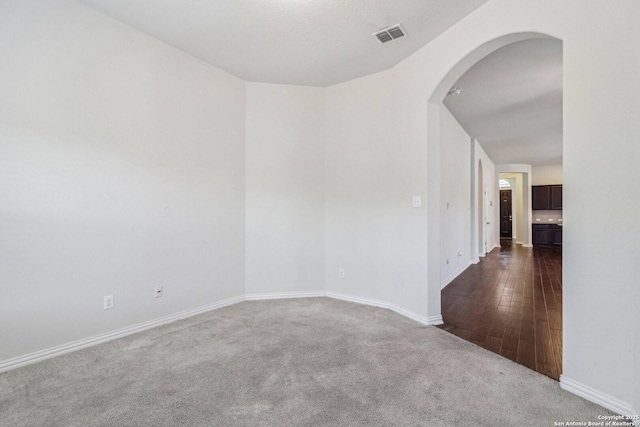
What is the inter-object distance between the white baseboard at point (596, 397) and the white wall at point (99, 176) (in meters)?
3.09

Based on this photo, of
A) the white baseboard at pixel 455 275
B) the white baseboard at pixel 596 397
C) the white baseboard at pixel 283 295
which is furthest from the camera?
the white baseboard at pixel 455 275

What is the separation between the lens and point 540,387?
1793 millimetres

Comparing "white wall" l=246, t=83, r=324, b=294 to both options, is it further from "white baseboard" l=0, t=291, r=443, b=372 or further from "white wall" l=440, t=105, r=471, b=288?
"white wall" l=440, t=105, r=471, b=288

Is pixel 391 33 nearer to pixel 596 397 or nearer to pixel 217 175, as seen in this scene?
pixel 217 175

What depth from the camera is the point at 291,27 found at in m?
2.51

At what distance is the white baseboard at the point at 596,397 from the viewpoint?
4.99ft

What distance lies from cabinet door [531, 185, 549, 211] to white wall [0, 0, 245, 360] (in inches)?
403

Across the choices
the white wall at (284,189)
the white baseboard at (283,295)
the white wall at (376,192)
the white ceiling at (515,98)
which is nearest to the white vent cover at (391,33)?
the white wall at (376,192)

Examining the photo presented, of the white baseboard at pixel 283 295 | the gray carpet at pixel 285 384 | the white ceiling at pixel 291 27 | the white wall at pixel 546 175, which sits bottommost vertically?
the gray carpet at pixel 285 384

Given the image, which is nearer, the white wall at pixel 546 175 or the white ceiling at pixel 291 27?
the white ceiling at pixel 291 27

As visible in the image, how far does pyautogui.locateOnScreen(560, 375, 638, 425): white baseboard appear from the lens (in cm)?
152

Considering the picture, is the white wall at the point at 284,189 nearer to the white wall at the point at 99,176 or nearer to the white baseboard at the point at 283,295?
the white baseboard at the point at 283,295

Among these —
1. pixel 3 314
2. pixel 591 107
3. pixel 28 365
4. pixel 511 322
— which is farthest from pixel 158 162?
pixel 511 322

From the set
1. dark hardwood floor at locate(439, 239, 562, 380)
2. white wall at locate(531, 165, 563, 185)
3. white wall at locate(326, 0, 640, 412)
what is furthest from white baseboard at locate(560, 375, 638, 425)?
white wall at locate(531, 165, 563, 185)
